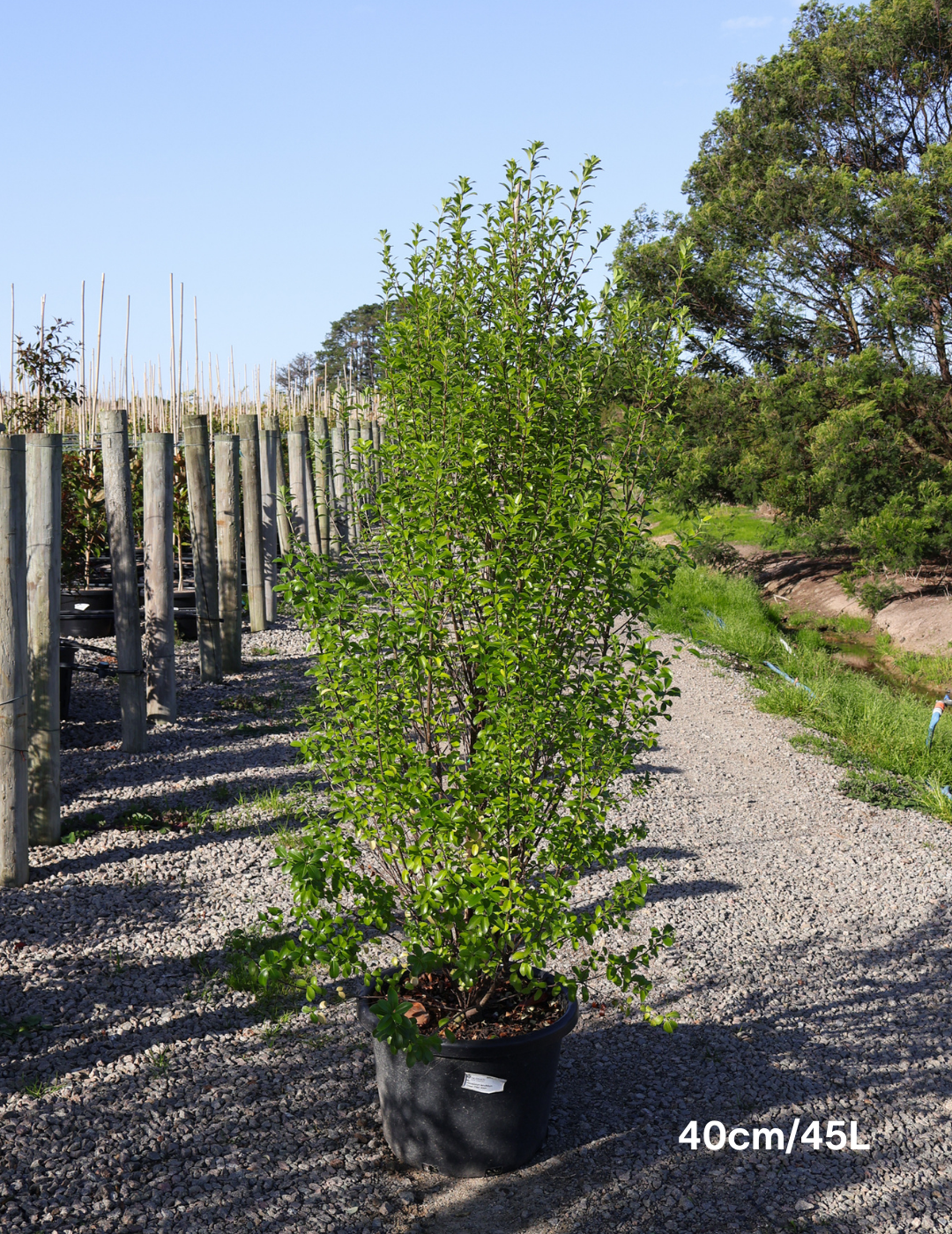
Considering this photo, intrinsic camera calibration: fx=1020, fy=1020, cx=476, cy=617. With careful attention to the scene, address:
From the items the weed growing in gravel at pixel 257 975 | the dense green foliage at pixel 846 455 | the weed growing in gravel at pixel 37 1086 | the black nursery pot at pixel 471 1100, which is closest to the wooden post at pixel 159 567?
the weed growing in gravel at pixel 257 975

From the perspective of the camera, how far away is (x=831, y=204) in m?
14.7

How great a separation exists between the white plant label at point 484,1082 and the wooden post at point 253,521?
805 cm

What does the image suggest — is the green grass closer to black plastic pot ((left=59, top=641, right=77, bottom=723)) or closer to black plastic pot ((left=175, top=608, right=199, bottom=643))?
black plastic pot ((left=175, top=608, right=199, bottom=643))

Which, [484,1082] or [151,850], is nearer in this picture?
[484,1082]

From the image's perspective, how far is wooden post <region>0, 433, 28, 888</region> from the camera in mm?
4887

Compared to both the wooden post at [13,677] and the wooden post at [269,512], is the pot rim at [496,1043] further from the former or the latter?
the wooden post at [269,512]

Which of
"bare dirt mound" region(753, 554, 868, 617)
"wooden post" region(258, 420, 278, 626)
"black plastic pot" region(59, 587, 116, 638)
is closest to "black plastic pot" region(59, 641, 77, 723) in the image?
"black plastic pot" region(59, 587, 116, 638)

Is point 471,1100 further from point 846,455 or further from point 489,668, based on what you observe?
point 846,455

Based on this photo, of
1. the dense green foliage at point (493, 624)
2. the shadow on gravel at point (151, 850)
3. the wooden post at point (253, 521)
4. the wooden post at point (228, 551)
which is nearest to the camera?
the dense green foliage at point (493, 624)

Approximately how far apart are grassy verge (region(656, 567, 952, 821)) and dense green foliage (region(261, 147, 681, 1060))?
1654mm

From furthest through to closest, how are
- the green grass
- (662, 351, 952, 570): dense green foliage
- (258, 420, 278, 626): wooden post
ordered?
the green grass < (662, 351, 952, 570): dense green foliage < (258, 420, 278, 626): wooden post

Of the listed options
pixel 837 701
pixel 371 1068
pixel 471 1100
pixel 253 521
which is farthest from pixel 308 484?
pixel 471 1100

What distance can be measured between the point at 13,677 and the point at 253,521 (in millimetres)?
6114

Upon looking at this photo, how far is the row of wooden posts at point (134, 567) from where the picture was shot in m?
4.89
